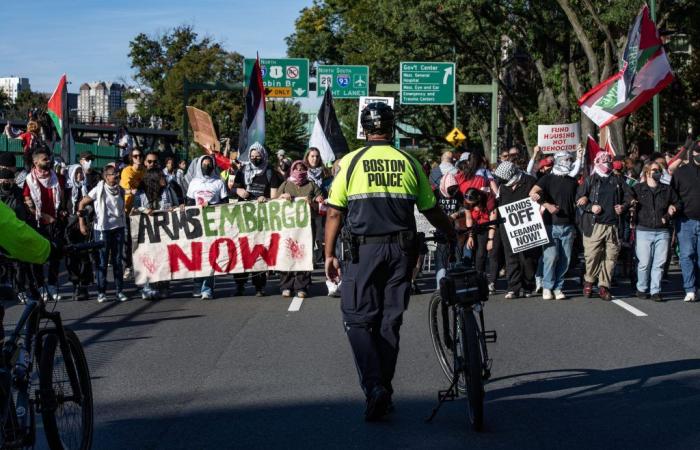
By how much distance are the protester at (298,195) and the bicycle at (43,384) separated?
8275 mm

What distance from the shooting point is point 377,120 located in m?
6.82

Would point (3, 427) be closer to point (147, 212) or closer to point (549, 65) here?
point (147, 212)

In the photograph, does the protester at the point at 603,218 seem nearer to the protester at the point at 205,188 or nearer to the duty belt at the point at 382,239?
the protester at the point at 205,188

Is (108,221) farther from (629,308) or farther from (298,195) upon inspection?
(629,308)

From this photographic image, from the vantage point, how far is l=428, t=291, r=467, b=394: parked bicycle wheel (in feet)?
24.3

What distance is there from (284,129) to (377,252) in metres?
58.0

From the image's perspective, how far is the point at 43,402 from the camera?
5.22 m

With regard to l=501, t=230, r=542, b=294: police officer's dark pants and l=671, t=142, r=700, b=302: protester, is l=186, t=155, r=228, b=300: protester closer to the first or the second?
l=501, t=230, r=542, b=294: police officer's dark pants

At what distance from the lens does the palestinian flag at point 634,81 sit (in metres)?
18.5

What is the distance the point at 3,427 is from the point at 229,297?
30.1ft

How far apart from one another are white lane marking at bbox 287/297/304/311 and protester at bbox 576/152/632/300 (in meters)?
3.62

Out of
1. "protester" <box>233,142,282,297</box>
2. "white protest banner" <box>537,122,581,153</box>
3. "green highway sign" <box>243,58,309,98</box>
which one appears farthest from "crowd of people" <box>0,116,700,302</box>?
"green highway sign" <box>243,58,309,98</box>

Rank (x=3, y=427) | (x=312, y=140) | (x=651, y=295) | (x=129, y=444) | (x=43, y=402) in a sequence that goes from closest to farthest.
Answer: (x=3, y=427)
(x=43, y=402)
(x=129, y=444)
(x=651, y=295)
(x=312, y=140)

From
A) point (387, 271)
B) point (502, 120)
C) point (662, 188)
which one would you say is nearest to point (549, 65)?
point (502, 120)
